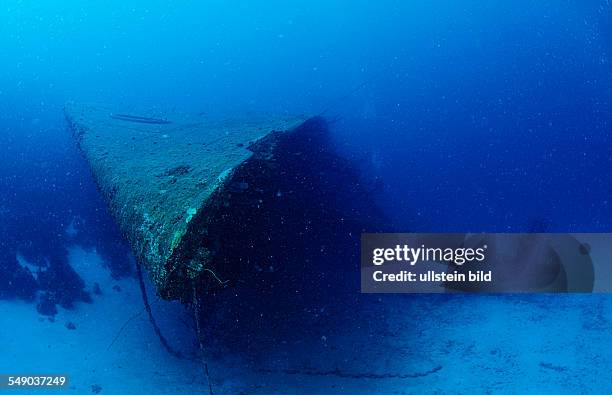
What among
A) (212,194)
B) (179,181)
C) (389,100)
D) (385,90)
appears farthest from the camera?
(385,90)

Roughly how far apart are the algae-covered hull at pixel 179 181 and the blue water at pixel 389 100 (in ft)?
10.9

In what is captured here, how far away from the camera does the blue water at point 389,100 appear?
9.76 m

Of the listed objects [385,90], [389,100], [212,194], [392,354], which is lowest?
[392,354]

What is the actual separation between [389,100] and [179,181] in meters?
29.8

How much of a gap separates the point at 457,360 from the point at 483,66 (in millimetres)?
42900

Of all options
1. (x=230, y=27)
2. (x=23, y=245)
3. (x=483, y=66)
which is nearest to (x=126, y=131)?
(x=23, y=245)

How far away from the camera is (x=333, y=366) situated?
5.37 m

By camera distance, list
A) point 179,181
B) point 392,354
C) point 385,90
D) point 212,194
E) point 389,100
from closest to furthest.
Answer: point 212,194 < point 179,181 < point 392,354 < point 389,100 < point 385,90

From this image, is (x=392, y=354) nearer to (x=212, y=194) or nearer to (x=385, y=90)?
(x=212, y=194)

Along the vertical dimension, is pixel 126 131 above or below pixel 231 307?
above

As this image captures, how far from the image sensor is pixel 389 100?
31.2 m

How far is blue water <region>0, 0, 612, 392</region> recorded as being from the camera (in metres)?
9.76

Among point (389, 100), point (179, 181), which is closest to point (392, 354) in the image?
point (179, 181)

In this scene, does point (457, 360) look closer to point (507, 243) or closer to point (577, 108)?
point (507, 243)
